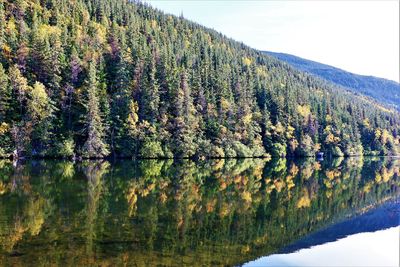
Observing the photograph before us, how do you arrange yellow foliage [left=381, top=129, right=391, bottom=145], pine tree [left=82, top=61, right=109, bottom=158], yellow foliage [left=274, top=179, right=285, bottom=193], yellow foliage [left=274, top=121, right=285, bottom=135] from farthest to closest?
1. yellow foliage [left=381, top=129, right=391, bottom=145]
2. yellow foliage [left=274, top=121, right=285, bottom=135]
3. pine tree [left=82, top=61, right=109, bottom=158]
4. yellow foliage [left=274, top=179, right=285, bottom=193]

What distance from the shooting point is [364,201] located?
133 ft

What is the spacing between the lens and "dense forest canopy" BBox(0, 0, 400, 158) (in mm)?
78750

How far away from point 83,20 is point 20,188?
335 feet

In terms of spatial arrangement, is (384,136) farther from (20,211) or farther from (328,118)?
(20,211)

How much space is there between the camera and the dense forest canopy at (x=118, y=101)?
78.8m

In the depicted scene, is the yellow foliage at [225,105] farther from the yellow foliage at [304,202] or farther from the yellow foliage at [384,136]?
the yellow foliage at [384,136]

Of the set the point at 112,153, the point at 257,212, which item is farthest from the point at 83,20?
the point at 257,212

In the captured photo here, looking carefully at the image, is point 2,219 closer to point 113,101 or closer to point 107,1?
point 113,101

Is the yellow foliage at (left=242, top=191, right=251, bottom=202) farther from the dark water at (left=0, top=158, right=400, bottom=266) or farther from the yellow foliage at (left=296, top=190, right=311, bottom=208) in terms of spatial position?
the yellow foliage at (left=296, top=190, right=311, bottom=208)

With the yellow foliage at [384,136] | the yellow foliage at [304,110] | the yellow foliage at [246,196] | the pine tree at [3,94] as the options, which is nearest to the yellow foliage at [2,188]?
the yellow foliage at [246,196]

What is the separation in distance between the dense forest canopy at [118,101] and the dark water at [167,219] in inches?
1400

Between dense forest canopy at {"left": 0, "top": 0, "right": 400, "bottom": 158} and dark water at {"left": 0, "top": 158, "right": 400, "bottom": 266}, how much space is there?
35566 millimetres

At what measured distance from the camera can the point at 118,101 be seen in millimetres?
91625

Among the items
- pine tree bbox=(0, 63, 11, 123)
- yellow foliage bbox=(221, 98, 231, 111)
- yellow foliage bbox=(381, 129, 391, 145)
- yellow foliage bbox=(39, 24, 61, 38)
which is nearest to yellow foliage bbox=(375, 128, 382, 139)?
yellow foliage bbox=(381, 129, 391, 145)
